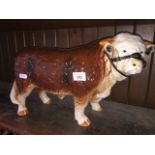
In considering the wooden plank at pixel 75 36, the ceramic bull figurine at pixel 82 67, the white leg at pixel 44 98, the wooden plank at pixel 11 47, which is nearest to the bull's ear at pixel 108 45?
the ceramic bull figurine at pixel 82 67

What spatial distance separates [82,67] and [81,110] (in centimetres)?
17

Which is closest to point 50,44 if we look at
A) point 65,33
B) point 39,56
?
point 65,33

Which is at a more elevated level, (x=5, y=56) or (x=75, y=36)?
(x=75, y=36)

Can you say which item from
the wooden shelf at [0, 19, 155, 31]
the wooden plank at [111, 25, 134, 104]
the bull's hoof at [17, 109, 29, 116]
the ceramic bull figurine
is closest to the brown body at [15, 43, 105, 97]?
the ceramic bull figurine

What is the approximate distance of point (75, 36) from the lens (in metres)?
0.97

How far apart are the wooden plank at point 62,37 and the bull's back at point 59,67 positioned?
244 mm

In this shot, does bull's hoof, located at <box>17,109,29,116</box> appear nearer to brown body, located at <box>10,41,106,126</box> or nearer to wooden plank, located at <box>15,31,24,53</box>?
brown body, located at <box>10,41,106,126</box>

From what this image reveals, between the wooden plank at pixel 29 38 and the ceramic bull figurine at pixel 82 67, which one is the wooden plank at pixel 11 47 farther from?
the ceramic bull figurine at pixel 82 67

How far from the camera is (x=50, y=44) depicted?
106 cm

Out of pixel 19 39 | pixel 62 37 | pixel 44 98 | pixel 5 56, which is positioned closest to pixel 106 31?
pixel 62 37

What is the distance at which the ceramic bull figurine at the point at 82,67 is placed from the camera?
2.00ft

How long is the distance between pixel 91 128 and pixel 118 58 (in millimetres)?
301

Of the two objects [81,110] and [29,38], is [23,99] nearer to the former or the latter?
[81,110]
